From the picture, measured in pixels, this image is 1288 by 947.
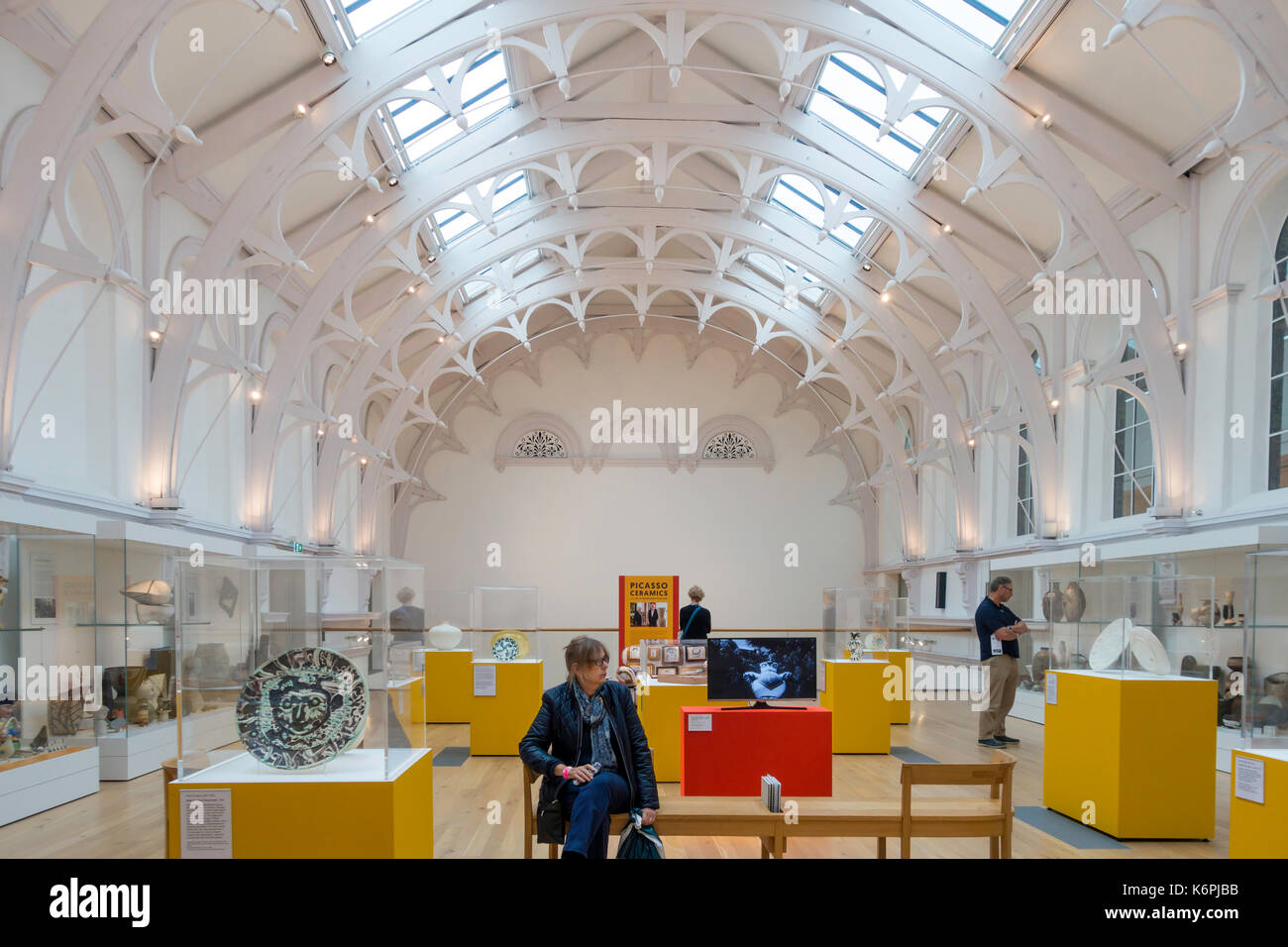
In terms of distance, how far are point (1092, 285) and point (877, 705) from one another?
20.8ft

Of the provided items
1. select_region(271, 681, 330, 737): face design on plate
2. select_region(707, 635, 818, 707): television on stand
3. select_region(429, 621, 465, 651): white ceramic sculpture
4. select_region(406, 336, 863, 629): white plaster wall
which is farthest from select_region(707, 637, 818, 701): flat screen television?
select_region(406, 336, 863, 629): white plaster wall

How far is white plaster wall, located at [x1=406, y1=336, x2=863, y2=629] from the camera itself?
2377 centimetres

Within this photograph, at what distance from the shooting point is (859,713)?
1105cm

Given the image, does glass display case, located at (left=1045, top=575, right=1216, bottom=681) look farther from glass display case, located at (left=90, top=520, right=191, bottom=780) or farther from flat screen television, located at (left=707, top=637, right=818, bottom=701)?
Result: glass display case, located at (left=90, top=520, right=191, bottom=780)

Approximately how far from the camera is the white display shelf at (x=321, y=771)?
3.66 m

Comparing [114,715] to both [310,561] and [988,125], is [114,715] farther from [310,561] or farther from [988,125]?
[988,125]

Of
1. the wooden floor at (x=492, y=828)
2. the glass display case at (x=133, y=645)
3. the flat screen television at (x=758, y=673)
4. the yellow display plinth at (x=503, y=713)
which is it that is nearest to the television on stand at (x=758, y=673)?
Result: the flat screen television at (x=758, y=673)

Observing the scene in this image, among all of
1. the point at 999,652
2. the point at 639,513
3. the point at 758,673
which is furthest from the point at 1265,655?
the point at 639,513

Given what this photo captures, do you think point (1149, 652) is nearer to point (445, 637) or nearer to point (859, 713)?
point (859, 713)

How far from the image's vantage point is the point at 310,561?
3.96m

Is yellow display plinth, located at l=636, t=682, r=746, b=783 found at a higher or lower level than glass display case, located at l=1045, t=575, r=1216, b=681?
lower

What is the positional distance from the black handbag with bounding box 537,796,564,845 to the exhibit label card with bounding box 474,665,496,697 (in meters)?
5.55

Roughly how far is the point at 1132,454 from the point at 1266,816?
31.3 feet
